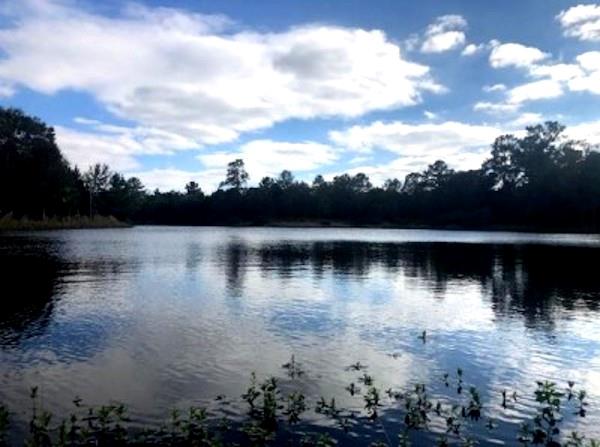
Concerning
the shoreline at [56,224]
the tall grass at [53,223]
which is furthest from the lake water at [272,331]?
the tall grass at [53,223]

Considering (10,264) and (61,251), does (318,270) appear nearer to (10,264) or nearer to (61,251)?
(10,264)

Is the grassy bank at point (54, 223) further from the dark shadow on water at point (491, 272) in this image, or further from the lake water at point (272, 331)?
the lake water at point (272, 331)

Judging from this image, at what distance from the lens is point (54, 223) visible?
133 m

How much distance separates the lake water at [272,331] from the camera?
15.7m

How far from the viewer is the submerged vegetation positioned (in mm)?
11727

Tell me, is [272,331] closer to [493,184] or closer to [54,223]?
[54,223]

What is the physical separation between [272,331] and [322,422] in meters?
9.91

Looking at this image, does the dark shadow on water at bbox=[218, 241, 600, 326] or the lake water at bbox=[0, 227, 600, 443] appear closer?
the lake water at bbox=[0, 227, 600, 443]

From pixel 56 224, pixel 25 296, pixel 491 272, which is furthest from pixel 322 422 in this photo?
pixel 56 224

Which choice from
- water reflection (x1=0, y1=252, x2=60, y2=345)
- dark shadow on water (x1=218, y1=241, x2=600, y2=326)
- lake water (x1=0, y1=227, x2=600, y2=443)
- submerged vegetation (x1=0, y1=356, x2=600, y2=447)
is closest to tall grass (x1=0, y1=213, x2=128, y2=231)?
water reflection (x1=0, y1=252, x2=60, y2=345)

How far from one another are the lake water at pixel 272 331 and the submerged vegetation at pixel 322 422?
0.48 m

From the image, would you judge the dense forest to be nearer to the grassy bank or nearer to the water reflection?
the grassy bank

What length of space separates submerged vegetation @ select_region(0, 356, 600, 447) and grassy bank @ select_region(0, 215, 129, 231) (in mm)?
112626

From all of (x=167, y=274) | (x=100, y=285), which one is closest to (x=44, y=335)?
(x=100, y=285)
